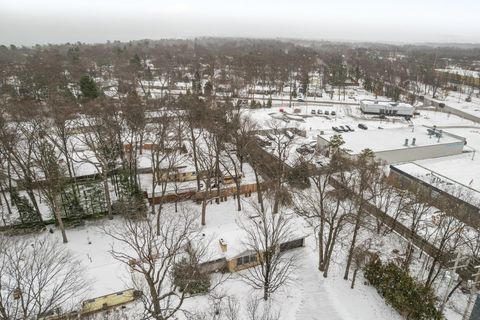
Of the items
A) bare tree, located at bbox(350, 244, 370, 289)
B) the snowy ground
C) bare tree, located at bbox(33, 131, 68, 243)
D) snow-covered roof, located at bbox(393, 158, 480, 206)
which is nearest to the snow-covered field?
the snowy ground

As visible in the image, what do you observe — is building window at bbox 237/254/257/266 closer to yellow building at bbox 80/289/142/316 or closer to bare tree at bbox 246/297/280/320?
bare tree at bbox 246/297/280/320

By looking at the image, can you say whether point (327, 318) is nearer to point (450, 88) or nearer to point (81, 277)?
point (81, 277)

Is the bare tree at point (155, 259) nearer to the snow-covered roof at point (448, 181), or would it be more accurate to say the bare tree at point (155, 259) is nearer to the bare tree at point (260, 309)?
the bare tree at point (260, 309)

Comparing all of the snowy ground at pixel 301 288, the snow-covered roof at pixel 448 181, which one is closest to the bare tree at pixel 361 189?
the snowy ground at pixel 301 288

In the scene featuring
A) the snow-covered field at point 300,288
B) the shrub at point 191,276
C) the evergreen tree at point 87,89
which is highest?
the evergreen tree at point 87,89

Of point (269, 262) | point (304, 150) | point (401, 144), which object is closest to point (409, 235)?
point (269, 262)

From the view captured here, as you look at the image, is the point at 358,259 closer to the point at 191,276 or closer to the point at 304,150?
the point at 191,276
